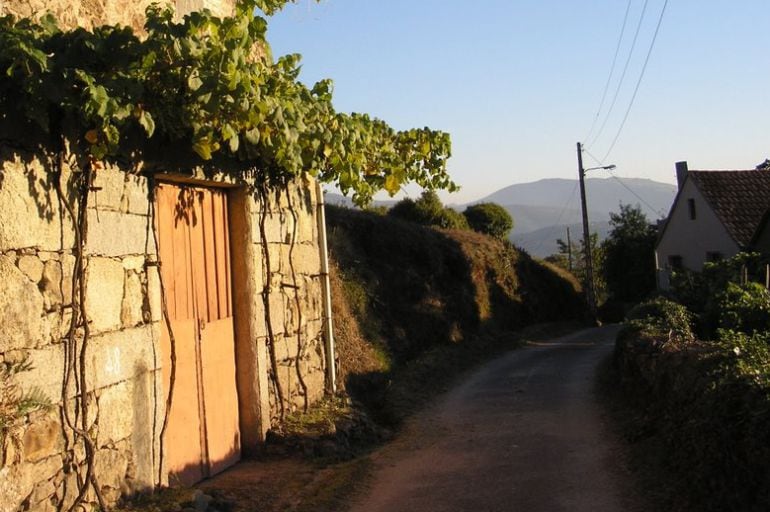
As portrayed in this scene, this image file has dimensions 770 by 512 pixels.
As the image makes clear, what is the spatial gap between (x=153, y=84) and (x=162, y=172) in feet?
2.99

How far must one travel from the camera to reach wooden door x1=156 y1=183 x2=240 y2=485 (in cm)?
626

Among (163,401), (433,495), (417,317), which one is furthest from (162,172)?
(417,317)

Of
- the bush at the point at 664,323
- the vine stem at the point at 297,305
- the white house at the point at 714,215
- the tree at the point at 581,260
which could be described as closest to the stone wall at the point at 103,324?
the vine stem at the point at 297,305

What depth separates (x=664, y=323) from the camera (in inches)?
447

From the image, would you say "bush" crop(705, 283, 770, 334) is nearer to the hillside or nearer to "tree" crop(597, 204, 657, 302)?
the hillside

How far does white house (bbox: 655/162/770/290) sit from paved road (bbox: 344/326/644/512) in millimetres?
15474

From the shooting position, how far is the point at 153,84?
17.4ft

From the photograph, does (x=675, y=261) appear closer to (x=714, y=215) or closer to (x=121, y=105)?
(x=714, y=215)

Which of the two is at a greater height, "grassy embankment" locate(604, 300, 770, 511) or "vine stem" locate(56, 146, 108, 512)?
"vine stem" locate(56, 146, 108, 512)

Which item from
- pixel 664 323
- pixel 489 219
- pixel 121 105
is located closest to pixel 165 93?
pixel 121 105

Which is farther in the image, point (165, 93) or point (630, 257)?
point (630, 257)

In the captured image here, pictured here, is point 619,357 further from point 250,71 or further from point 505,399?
point 250,71

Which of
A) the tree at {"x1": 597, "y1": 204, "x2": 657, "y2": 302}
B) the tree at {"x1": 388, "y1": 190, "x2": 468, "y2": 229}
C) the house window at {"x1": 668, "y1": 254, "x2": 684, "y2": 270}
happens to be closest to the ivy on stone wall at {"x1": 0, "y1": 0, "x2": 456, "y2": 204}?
the tree at {"x1": 388, "y1": 190, "x2": 468, "y2": 229}

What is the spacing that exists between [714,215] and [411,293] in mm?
13887
